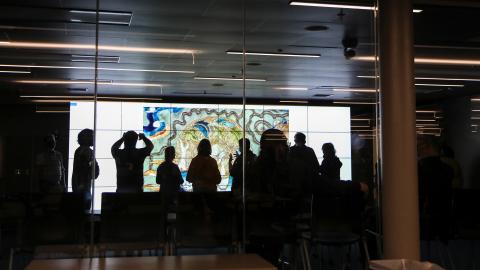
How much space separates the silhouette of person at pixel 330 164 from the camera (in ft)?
18.3

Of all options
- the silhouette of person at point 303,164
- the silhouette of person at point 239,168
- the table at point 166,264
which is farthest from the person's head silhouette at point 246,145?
the table at point 166,264

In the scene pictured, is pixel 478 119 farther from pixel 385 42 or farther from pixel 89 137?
pixel 89 137

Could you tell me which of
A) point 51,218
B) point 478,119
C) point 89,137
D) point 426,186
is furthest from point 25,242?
point 478,119

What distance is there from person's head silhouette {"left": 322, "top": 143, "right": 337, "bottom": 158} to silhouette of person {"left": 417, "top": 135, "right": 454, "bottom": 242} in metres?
1.03

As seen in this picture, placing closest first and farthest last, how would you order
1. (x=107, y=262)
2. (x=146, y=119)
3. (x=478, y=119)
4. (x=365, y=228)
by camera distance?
(x=107, y=262)
(x=146, y=119)
(x=365, y=228)
(x=478, y=119)

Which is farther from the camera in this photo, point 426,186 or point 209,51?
point 426,186

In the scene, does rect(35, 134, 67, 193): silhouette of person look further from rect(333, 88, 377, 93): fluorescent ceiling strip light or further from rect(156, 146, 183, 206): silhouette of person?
rect(333, 88, 377, 93): fluorescent ceiling strip light

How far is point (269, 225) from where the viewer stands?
5.43 m

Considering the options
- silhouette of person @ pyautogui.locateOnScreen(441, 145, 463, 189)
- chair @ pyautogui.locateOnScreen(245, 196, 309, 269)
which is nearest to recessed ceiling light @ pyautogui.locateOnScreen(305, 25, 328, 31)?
silhouette of person @ pyautogui.locateOnScreen(441, 145, 463, 189)

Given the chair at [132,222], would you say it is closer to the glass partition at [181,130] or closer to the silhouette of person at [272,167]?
the glass partition at [181,130]

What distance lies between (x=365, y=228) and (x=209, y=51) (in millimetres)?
2527

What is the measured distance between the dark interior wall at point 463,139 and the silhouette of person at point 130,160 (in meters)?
3.42

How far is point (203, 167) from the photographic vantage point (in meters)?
5.23

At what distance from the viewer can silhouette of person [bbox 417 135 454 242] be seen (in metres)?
5.87
